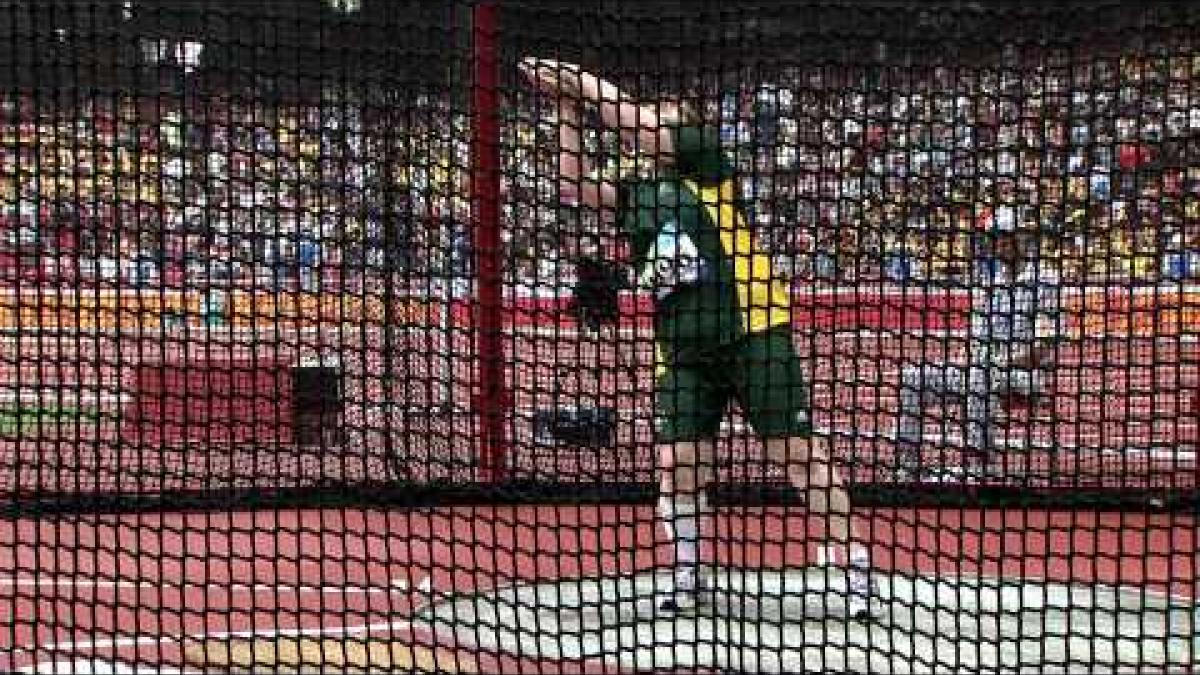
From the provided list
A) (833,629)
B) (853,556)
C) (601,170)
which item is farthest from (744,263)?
(833,629)

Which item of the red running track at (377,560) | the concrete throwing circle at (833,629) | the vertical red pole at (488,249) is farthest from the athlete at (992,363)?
the vertical red pole at (488,249)

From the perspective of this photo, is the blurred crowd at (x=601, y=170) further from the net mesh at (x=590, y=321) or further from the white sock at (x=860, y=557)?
the white sock at (x=860, y=557)

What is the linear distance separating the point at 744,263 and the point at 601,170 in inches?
19.9

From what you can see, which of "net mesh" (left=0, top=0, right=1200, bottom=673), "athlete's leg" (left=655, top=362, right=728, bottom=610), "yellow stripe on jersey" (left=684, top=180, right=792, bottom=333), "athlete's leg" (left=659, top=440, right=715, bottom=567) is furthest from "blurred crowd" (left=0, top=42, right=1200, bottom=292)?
"athlete's leg" (left=659, top=440, right=715, bottom=567)

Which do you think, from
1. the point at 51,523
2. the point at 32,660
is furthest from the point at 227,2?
the point at 32,660

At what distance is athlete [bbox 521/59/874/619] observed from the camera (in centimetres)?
302

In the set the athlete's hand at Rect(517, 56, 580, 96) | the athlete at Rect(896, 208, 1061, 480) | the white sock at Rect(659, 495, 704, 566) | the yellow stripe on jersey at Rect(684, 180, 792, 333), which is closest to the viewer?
the athlete's hand at Rect(517, 56, 580, 96)

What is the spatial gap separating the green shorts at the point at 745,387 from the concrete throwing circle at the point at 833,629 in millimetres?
305

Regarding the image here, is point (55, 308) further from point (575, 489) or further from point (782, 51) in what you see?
point (782, 51)

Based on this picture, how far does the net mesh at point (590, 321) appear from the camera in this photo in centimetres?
301

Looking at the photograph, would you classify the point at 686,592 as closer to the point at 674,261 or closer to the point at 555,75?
the point at 674,261

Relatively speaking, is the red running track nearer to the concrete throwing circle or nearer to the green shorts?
the concrete throwing circle

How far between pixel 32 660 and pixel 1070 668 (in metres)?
1.90

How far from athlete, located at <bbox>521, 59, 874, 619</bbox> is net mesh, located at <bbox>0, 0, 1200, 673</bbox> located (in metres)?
0.01
